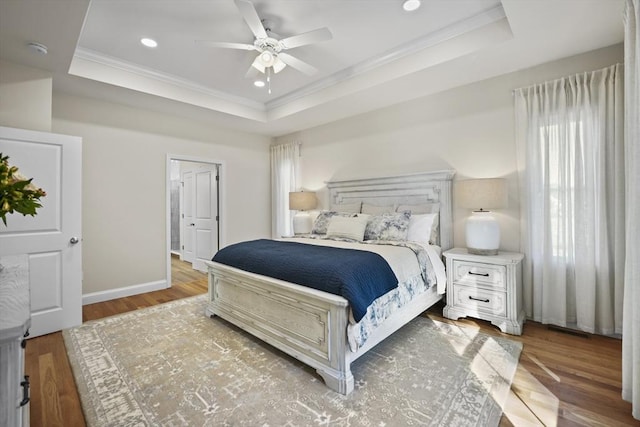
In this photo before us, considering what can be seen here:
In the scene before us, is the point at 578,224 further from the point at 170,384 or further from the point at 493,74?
the point at 170,384

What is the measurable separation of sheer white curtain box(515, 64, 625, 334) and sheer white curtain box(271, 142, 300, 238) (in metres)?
3.51

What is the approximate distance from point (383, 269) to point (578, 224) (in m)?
2.01

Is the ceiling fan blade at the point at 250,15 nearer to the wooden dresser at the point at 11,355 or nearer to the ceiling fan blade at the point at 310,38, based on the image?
the ceiling fan blade at the point at 310,38

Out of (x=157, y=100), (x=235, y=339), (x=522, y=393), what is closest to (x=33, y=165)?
(x=157, y=100)

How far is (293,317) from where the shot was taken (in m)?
2.21

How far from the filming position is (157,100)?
378cm

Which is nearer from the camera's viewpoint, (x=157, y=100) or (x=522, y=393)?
(x=522, y=393)

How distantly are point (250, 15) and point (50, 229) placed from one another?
2793mm

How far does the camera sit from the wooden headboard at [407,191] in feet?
11.5

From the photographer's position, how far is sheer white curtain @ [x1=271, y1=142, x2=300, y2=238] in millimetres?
5391

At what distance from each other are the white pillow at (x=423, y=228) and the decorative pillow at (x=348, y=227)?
0.56 meters

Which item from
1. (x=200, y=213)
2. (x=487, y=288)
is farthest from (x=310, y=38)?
(x=200, y=213)

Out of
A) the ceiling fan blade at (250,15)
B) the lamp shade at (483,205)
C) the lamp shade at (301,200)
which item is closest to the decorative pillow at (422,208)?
the lamp shade at (483,205)

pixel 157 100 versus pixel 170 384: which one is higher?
pixel 157 100
